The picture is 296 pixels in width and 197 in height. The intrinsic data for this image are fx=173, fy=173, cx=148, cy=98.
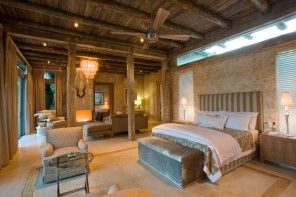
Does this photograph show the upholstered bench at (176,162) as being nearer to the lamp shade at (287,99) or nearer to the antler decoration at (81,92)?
the lamp shade at (287,99)

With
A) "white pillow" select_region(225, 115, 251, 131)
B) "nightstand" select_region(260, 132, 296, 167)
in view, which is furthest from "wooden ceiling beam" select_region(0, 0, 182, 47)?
"nightstand" select_region(260, 132, 296, 167)

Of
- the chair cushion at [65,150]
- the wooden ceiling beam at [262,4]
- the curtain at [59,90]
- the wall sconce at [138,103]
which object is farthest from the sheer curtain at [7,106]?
the wall sconce at [138,103]

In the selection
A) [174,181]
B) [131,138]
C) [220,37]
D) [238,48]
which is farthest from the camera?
[131,138]

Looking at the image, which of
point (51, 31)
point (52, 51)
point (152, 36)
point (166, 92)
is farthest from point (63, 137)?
point (166, 92)

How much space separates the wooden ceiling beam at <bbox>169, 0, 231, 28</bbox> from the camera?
367cm

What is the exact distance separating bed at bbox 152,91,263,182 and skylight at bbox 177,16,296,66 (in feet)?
4.69

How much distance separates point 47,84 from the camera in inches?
414

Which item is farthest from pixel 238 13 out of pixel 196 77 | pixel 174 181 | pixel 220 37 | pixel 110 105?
pixel 110 105

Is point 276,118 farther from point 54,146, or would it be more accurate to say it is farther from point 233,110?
point 54,146

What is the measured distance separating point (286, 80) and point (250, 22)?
5.71ft

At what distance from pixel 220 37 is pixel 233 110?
2264mm

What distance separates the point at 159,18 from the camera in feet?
10.8

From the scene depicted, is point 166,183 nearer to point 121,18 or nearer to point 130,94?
point 130,94

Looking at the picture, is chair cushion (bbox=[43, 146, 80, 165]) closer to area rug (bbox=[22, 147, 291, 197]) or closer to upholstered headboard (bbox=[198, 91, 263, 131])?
area rug (bbox=[22, 147, 291, 197])
